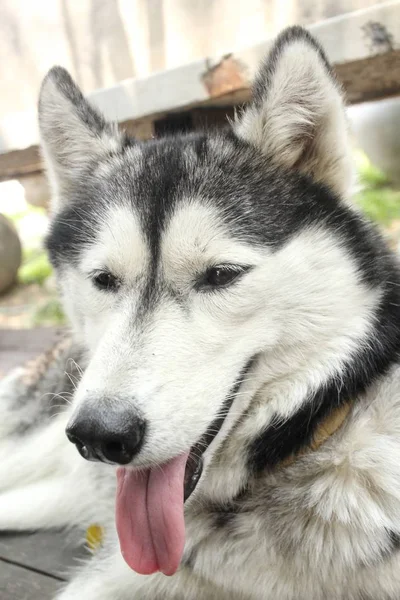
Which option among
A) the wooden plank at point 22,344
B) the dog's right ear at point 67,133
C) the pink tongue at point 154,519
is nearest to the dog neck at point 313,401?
the pink tongue at point 154,519

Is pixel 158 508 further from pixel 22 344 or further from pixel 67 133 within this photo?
pixel 22 344

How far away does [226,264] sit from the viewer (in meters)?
1.48

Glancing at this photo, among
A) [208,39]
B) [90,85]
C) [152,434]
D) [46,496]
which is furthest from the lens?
[90,85]

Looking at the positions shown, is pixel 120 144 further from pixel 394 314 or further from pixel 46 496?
pixel 46 496

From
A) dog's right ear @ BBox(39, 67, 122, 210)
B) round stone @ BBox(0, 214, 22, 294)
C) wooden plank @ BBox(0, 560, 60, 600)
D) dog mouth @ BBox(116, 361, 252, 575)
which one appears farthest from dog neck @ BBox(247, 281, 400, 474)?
round stone @ BBox(0, 214, 22, 294)

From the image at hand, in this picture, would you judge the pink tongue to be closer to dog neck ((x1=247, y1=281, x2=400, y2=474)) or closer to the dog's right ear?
dog neck ((x1=247, y1=281, x2=400, y2=474))

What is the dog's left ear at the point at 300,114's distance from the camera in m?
1.51

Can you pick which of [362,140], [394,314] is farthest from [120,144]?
[362,140]

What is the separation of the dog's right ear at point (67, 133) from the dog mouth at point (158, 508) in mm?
1021

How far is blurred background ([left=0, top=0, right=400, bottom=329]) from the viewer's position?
396cm

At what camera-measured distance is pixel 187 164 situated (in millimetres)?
1649

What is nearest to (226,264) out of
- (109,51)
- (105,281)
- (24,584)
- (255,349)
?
(255,349)

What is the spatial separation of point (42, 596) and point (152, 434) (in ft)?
3.50

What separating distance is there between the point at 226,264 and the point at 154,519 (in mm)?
702
